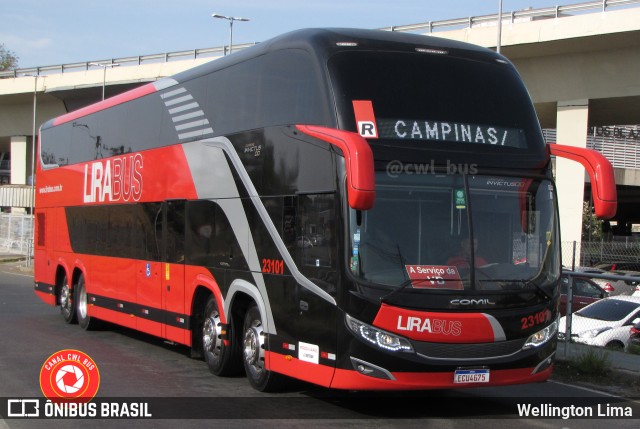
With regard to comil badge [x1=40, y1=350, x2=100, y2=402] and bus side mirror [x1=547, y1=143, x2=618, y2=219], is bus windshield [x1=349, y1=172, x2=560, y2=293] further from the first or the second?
comil badge [x1=40, y1=350, x2=100, y2=402]

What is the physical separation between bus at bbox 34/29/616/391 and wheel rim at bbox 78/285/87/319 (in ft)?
19.1

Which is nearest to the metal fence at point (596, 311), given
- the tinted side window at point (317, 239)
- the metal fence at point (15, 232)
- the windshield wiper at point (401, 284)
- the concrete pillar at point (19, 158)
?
the windshield wiper at point (401, 284)

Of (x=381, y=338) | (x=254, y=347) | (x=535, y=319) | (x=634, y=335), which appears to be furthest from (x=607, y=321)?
(x=381, y=338)

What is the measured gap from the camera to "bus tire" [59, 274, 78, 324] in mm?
17828

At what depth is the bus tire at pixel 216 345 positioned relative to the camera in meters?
11.3

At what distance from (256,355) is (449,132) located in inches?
141

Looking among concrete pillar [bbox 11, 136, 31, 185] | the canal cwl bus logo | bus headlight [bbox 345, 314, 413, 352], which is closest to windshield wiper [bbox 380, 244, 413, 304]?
bus headlight [bbox 345, 314, 413, 352]

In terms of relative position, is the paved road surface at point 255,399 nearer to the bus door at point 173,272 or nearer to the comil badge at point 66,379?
the comil badge at point 66,379

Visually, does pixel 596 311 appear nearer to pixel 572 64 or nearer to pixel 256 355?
pixel 256 355

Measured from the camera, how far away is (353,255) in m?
8.64

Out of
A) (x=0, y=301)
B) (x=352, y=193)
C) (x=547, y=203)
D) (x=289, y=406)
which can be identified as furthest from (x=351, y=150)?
(x=0, y=301)

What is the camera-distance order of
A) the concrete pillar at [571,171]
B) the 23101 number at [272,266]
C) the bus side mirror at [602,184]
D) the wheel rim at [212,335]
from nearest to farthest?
the bus side mirror at [602,184], the 23101 number at [272,266], the wheel rim at [212,335], the concrete pillar at [571,171]

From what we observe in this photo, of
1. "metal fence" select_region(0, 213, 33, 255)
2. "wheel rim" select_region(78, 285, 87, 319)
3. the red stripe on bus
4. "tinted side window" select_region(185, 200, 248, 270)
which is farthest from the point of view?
"metal fence" select_region(0, 213, 33, 255)

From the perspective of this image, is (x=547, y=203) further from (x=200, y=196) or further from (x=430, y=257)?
(x=200, y=196)
